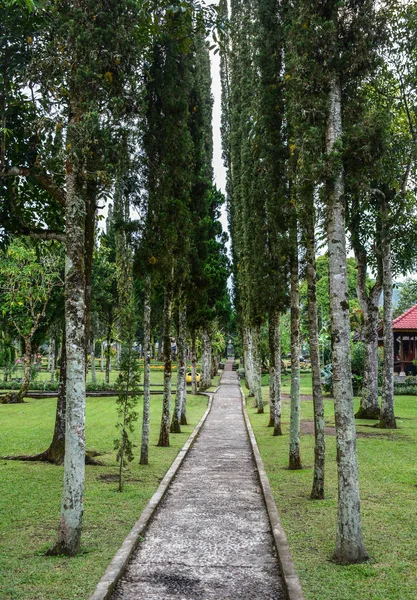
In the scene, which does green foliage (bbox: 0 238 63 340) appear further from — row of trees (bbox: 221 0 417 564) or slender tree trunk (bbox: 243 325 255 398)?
row of trees (bbox: 221 0 417 564)

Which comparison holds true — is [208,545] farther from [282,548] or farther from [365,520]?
[365,520]

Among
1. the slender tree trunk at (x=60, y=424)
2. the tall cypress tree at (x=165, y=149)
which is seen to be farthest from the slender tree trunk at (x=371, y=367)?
the slender tree trunk at (x=60, y=424)

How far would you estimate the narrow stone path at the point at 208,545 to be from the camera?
5453 millimetres

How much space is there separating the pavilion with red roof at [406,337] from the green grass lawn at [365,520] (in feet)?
79.4

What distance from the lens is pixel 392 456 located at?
12852mm

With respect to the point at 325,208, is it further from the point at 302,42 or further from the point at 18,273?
the point at 18,273

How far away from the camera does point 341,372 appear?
6414 mm

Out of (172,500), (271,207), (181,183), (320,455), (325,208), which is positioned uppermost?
(181,183)

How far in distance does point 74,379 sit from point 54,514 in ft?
8.92

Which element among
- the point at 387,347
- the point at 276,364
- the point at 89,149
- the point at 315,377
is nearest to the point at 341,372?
the point at 315,377

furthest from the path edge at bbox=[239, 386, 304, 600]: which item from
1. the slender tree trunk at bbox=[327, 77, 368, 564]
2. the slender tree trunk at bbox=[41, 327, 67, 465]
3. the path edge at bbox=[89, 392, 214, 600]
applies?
the slender tree trunk at bbox=[41, 327, 67, 465]

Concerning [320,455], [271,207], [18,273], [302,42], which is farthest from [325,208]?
[18,273]

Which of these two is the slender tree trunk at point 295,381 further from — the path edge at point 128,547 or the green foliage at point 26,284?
the green foliage at point 26,284

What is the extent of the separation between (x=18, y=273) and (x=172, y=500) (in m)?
18.8
